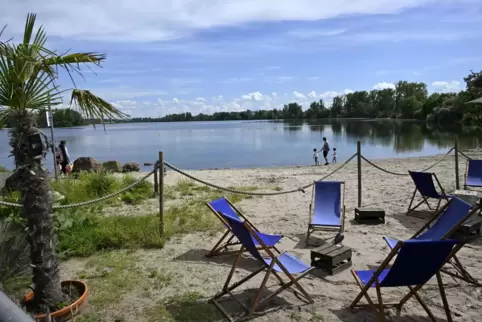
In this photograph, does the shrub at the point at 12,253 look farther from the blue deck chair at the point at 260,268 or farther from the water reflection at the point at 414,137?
the water reflection at the point at 414,137

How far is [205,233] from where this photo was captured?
613 cm

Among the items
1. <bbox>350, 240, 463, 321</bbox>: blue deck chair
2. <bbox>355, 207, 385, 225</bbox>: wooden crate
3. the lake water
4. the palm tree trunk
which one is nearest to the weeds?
the palm tree trunk

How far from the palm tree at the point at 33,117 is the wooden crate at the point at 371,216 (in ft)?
15.4

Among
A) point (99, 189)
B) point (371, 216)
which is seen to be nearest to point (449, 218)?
point (371, 216)

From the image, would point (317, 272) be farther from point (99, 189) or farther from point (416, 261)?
point (99, 189)

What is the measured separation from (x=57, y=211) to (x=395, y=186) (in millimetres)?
8300

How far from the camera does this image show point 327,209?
20.4 ft

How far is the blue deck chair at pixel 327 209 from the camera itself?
5.79 metres

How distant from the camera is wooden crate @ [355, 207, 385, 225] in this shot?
651 cm

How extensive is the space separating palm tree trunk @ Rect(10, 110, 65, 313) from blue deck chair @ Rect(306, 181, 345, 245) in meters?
3.54

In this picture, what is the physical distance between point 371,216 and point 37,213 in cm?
525

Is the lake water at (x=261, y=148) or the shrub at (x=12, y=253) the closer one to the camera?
the shrub at (x=12, y=253)

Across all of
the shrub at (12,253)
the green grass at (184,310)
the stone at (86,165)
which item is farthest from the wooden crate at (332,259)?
the stone at (86,165)

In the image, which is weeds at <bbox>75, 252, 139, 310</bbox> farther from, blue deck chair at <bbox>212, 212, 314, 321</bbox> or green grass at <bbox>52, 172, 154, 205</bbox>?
green grass at <bbox>52, 172, 154, 205</bbox>
